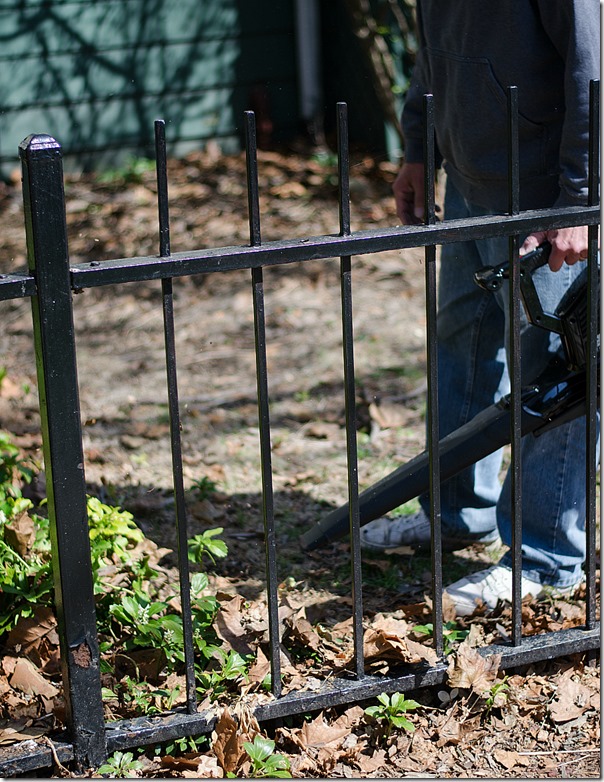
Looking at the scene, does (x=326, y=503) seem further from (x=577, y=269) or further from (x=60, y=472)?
(x=60, y=472)

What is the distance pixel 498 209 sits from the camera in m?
2.77

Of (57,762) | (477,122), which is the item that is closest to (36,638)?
(57,762)

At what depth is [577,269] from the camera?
266 cm

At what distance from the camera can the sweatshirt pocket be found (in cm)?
264

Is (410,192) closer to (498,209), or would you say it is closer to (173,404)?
(498,209)

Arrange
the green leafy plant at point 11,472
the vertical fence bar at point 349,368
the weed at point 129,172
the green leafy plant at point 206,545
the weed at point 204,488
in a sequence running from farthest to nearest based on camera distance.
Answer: the weed at point 129,172
the weed at point 204,488
the green leafy plant at point 11,472
the green leafy plant at point 206,545
the vertical fence bar at point 349,368

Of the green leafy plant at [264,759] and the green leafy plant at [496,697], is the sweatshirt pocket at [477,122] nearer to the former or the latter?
the green leafy plant at [496,697]

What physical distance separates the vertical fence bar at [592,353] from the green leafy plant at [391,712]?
54cm

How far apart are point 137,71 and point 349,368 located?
243 inches

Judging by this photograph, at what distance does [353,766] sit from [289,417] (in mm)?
2109

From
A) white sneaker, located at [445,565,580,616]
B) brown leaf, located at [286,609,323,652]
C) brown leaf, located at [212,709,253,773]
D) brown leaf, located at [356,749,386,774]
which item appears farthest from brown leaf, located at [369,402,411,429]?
brown leaf, located at [212,709,253,773]

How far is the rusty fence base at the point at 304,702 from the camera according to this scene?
219 cm

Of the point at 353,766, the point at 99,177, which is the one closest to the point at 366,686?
the point at 353,766

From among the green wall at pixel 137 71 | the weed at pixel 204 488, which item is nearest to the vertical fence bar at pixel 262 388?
the weed at pixel 204 488
